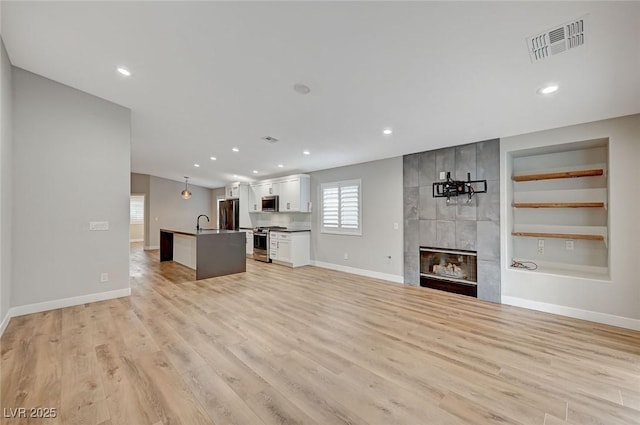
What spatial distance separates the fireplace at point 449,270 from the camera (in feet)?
14.3

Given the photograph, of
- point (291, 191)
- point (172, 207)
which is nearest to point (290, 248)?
point (291, 191)

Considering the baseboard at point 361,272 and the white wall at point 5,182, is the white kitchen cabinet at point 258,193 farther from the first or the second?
the white wall at point 5,182

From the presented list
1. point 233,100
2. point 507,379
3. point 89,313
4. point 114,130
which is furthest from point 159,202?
point 507,379

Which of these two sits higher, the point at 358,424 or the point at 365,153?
the point at 365,153

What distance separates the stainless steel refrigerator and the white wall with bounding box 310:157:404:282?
4.13m

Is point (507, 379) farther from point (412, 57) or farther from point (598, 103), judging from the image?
point (598, 103)

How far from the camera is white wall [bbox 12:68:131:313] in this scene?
130 inches

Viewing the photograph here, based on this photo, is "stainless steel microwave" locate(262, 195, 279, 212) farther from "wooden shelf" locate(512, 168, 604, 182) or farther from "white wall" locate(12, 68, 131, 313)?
"wooden shelf" locate(512, 168, 604, 182)

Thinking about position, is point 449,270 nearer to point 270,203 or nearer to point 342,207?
point 342,207

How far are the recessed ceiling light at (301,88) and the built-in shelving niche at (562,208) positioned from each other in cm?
335

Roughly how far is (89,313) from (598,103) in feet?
21.6

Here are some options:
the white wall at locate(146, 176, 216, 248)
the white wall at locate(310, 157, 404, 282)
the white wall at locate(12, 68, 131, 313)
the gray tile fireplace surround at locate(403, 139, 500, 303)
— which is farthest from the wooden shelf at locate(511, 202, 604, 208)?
the white wall at locate(146, 176, 216, 248)

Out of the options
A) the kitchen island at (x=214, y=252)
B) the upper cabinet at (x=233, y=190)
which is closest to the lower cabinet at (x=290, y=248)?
the kitchen island at (x=214, y=252)

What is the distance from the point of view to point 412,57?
2352 millimetres
